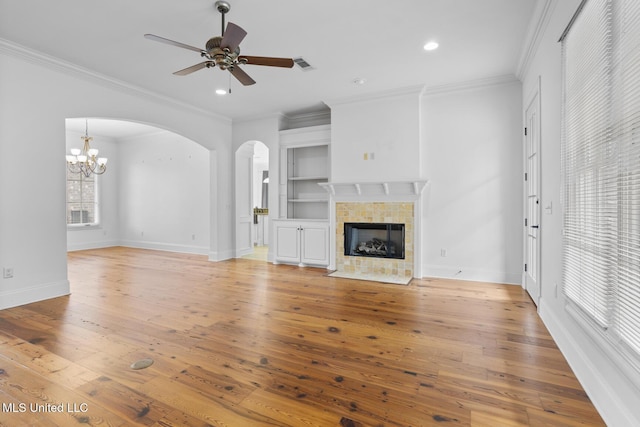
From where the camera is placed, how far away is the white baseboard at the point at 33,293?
3.56 m

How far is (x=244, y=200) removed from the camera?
24.1 ft

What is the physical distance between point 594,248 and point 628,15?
1.20 meters

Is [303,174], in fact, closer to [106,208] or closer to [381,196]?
[381,196]

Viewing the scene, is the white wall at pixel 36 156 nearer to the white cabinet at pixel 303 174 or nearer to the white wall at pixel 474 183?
the white cabinet at pixel 303 174

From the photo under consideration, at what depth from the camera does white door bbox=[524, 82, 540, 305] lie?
3561mm

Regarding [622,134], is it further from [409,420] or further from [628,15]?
[409,420]

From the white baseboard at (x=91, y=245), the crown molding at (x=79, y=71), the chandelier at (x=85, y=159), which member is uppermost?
the crown molding at (x=79, y=71)

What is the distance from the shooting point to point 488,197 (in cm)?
466

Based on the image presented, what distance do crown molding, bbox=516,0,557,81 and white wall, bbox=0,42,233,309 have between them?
5175 millimetres

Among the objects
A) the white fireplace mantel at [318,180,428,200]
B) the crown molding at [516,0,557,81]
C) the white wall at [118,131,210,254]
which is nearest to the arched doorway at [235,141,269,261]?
the white wall at [118,131,210,254]

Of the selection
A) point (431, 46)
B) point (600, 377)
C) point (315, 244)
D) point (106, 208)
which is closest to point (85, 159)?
point (106, 208)

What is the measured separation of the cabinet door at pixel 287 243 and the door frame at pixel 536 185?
11.8 ft

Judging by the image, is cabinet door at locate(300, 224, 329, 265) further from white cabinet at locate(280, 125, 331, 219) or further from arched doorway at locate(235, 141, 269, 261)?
arched doorway at locate(235, 141, 269, 261)

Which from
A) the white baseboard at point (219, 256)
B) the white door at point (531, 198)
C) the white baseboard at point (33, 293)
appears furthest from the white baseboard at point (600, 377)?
the white baseboard at point (219, 256)
